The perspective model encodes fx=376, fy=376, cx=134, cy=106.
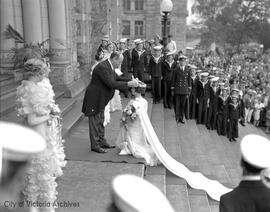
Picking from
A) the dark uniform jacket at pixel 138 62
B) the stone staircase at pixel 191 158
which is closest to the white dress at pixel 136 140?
the stone staircase at pixel 191 158

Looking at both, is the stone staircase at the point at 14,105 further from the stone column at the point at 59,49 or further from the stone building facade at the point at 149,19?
the stone building facade at the point at 149,19

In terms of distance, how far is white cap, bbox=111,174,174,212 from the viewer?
5.71ft

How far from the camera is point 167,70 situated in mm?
11266

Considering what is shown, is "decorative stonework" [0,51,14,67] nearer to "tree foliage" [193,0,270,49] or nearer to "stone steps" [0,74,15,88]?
"stone steps" [0,74,15,88]

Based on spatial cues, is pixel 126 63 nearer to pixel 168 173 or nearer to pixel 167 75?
pixel 167 75

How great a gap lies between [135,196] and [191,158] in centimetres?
723

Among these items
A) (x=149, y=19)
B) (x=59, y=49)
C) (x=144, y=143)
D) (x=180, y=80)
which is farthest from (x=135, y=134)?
(x=149, y=19)

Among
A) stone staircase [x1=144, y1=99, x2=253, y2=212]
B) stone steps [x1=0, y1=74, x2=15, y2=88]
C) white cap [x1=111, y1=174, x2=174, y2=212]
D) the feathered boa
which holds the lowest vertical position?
stone staircase [x1=144, y1=99, x2=253, y2=212]

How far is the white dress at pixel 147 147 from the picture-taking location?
6.95 metres

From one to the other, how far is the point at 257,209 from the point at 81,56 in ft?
45.4

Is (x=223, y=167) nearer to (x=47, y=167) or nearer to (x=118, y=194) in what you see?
(x=47, y=167)

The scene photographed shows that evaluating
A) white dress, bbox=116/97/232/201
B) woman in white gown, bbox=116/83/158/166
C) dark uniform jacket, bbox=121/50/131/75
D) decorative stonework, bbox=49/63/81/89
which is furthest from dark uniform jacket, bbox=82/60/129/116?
dark uniform jacket, bbox=121/50/131/75

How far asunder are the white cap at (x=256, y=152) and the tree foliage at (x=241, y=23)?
4498 centimetres

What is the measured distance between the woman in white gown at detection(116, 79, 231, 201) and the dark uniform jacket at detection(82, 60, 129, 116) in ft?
1.70
